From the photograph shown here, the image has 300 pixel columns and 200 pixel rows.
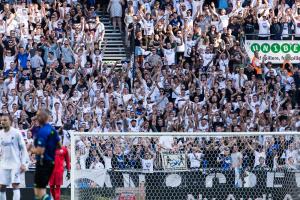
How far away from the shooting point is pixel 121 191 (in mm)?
21031

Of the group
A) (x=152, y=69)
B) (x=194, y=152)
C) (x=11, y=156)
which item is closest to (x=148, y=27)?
(x=152, y=69)

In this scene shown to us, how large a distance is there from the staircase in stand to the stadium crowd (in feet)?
1.04

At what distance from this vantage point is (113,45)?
3309 centimetres

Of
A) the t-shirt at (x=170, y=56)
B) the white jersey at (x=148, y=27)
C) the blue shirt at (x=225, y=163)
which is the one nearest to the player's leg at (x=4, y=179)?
the blue shirt at (x=225, y=163)

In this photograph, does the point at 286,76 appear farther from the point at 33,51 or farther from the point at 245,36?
the point at 33,51

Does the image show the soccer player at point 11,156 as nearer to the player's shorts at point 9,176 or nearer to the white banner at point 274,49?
the player's shorts at point 9,176

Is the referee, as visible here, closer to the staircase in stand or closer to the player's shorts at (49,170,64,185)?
the player's shorts at (49,170,64,185)

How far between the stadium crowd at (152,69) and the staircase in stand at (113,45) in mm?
317

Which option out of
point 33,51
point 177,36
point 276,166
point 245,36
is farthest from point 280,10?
point 276,166

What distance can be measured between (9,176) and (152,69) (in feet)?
37.2

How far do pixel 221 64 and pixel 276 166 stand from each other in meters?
10.4

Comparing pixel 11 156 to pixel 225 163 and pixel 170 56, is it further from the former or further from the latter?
pixel 170 56

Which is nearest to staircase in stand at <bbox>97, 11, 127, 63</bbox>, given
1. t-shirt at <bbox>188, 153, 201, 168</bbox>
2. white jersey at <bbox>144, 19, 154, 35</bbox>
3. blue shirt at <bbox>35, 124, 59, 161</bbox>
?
white jersey at <bbox>144, 19, 154, 35</bbox>

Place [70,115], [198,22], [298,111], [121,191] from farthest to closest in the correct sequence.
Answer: [198,22] < [298,111] < [70,115] < [121,191]
